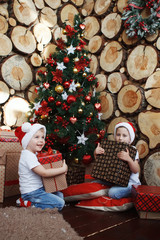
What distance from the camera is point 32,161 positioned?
60.1 inches

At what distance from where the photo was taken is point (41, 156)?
1.61 m

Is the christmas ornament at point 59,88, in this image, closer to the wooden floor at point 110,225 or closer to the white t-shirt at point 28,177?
the white t-shirt at point 28,177

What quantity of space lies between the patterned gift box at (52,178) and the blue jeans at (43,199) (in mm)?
52

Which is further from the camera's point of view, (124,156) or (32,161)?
(124,156)

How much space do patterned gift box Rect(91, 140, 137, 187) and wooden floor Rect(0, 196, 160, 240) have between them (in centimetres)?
24

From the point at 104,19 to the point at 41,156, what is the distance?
2.08m

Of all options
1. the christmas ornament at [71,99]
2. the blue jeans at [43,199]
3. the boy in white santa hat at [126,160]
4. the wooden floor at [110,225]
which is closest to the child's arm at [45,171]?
the blue jeans at [43,199]

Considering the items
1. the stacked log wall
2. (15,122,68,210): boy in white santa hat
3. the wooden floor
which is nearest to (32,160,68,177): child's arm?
(15,122,68,210): boy in white santa hat

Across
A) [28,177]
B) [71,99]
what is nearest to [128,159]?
[28,177]

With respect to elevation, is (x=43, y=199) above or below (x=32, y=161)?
below

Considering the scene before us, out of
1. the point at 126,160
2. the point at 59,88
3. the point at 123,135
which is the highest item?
the point at 59,88

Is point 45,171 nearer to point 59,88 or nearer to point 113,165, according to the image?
point 113,165

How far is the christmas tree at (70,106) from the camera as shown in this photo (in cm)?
225

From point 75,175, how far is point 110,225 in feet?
2.95
